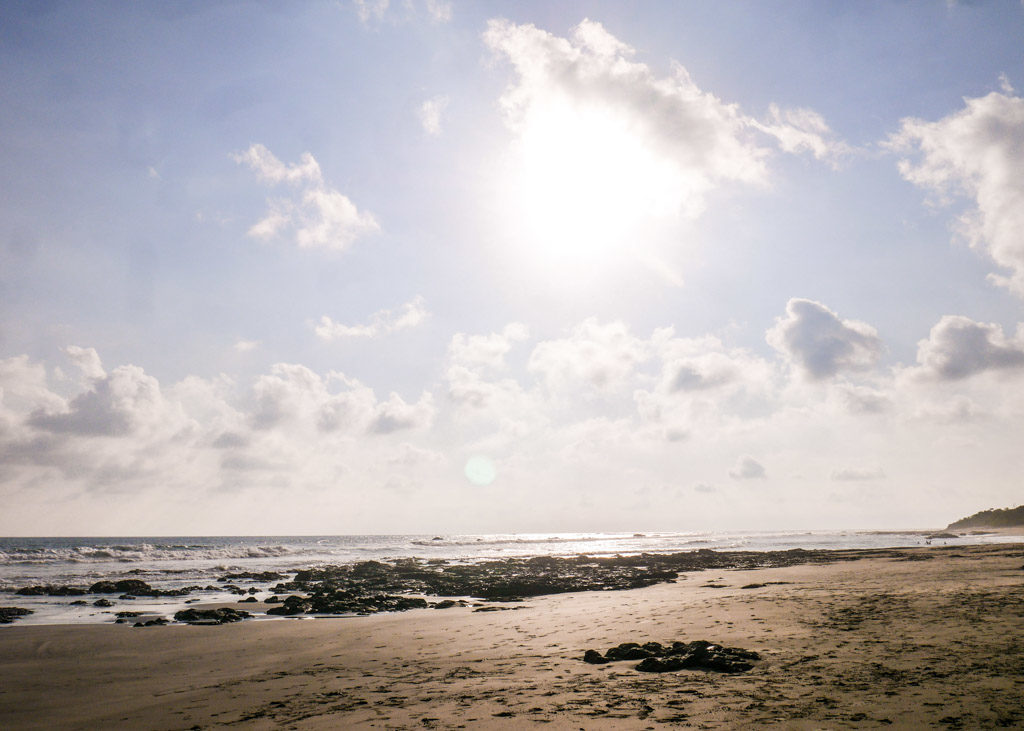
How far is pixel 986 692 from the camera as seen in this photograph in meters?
8.52

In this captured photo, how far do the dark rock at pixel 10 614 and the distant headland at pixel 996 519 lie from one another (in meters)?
164

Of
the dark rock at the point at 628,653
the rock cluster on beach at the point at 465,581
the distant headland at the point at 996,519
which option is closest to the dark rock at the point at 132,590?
the rock cluster on beach at the point at 465,581

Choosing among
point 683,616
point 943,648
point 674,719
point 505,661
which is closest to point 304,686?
point 505,661

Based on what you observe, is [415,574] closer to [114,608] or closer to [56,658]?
[114,608]

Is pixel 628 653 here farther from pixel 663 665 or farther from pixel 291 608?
pixel 291 608

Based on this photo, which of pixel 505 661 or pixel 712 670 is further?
pixel 505 661

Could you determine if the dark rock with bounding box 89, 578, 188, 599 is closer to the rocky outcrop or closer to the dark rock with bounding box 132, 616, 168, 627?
the rocky outcrop

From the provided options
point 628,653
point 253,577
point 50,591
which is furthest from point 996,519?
point 50,591

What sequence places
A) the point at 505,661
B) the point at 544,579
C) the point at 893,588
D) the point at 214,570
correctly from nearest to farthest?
the point at 505,661
the point at 893,588
the point at 544,579
the point at 214,570

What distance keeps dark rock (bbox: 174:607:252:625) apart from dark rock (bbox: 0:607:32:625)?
20.1 ft

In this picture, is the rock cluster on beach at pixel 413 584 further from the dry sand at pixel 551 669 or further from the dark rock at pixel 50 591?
the dry sand at pixel 551 669

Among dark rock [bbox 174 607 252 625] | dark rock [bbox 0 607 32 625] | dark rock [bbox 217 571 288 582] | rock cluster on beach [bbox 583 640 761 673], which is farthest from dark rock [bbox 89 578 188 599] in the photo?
rock cluster on beach [bbox 583 640 761 673]

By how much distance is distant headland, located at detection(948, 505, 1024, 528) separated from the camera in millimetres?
130375

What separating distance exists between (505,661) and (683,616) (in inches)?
297
